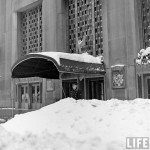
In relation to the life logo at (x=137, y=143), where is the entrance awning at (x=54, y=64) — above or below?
above

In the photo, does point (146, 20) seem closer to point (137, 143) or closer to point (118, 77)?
point (118, 77)

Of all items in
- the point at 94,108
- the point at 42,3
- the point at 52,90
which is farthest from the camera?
the point at 42,3

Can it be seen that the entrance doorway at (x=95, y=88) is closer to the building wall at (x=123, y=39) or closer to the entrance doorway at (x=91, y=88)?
the entrance doorway at (x=91, y=88)

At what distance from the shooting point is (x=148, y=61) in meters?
15.8

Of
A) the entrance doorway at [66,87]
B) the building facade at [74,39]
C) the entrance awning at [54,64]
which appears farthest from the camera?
the entrance doorway at [66,87]

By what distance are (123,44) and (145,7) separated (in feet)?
8.87

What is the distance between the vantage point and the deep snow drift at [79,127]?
680 cm

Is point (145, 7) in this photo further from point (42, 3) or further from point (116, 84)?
point (42, 3)

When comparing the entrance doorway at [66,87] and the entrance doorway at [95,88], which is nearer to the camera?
the entrance doorway at [95,88]

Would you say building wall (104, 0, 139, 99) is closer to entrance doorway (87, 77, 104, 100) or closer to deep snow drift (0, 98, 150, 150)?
entrance doorway (87, 77, 104, 100)

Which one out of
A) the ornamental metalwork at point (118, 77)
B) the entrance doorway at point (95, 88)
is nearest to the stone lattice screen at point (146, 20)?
the ornamental metalwork at point (118, 77)

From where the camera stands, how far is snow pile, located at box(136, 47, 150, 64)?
15.8m

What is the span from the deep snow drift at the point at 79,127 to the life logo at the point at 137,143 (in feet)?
0.42

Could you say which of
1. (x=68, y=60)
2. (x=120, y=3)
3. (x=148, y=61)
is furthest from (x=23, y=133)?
(x=120, y=3)
